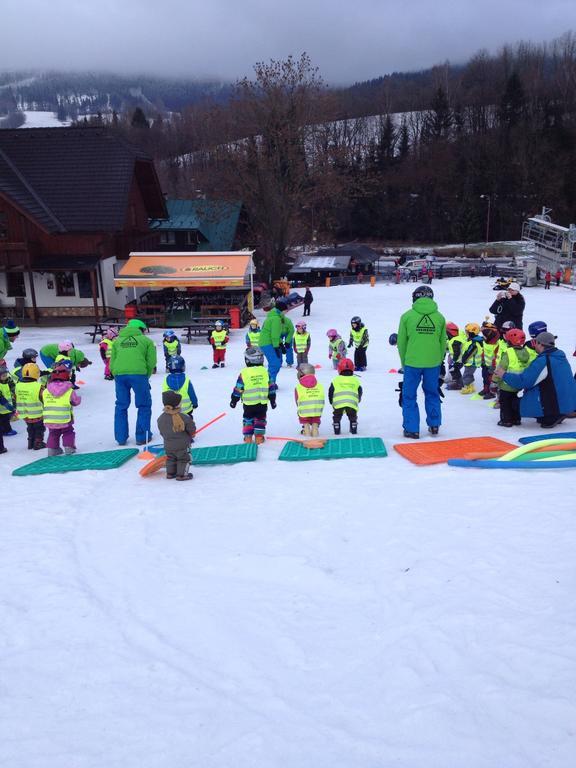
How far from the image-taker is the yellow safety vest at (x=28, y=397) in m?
8.89

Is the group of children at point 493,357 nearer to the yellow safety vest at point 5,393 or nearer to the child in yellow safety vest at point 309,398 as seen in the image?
the child in yellow safety vest at point 309,398

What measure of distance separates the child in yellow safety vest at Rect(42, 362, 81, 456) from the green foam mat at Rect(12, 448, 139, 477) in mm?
257

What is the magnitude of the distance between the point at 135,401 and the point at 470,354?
19.1 ft

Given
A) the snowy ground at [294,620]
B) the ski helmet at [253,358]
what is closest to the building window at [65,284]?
the ski helmet at [253,358]

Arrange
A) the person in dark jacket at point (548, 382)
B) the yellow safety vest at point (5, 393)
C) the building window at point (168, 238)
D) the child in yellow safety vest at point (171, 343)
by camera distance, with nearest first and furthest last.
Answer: the person in dark jacket at point (548, 382)
the yellow safety vest at point (5, 393)
the child in yellow safety vest at point (171, 343)
the building window at point (168, 238)

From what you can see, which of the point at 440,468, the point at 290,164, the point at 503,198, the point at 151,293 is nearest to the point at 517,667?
the point at 440,468

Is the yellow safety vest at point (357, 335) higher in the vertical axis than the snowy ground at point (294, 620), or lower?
higher

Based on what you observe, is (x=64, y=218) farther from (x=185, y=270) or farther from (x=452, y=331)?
Result: (x=452, y=331)

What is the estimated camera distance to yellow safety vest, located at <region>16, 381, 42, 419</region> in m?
8.89

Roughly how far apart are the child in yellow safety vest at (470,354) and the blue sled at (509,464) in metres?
4.54

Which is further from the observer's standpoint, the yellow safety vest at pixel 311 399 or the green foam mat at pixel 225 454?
the yellow safety vest at pixel 311 399

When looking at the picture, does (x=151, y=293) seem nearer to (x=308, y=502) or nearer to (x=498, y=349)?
(x=498, y=349)

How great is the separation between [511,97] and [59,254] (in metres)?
65.3

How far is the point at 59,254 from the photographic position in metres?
24.8
